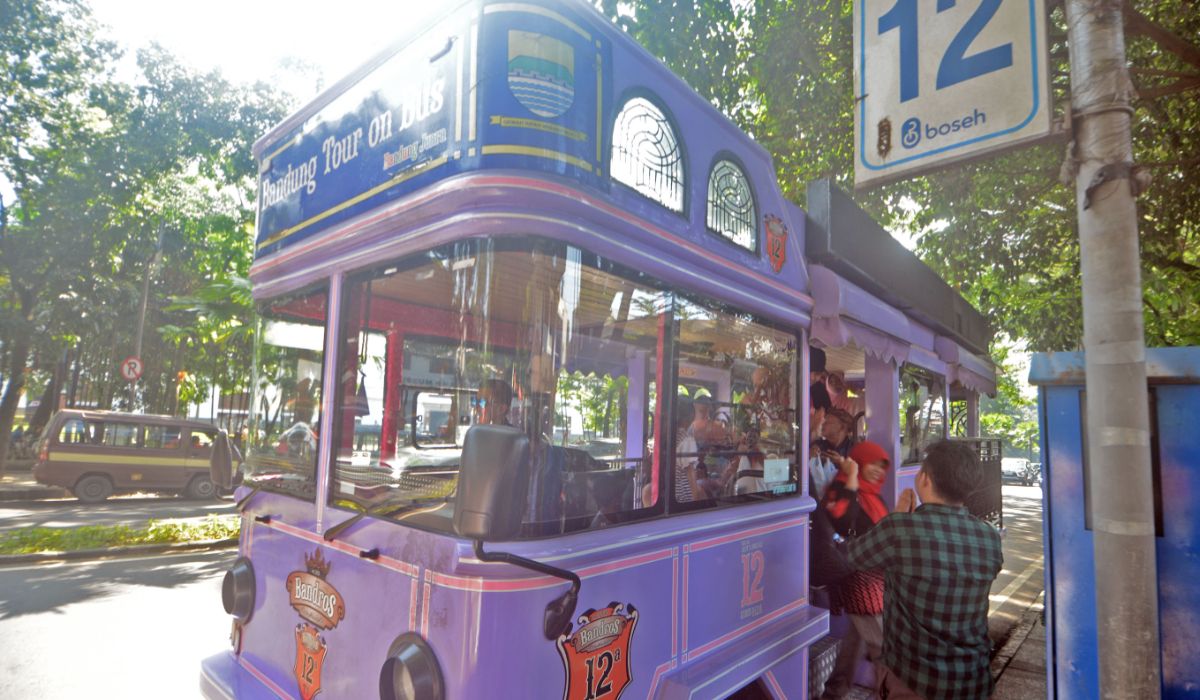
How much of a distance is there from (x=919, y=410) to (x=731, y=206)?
457cm

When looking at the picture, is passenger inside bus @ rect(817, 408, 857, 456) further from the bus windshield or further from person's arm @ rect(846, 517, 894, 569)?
person's arm @ rect(846, 517, 894, 569)

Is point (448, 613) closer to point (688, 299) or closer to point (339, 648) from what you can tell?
point (339, 648)

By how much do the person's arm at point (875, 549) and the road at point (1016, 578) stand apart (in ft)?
12.8

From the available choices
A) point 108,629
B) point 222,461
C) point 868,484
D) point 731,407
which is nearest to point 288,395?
point 222,461

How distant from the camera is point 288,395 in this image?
2.83 metres

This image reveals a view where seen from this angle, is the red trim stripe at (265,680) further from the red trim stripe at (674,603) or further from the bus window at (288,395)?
the red trim stripe at (674,603)

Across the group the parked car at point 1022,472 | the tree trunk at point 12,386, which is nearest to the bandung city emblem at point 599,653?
the tree trunk at point 12,386

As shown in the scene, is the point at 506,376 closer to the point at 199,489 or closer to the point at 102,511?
the point at 102,511

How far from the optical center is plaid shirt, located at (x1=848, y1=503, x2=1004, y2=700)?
2.38 meters

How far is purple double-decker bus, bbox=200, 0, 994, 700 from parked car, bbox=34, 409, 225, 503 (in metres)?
13.0

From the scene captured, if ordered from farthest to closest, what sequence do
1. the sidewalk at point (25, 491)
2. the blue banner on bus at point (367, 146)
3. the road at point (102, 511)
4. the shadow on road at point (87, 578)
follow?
the sidewalk at point (25, 491)
the road at point (102, 511)
the shadow on road at point (87, 578)
the blue banner on bus at point (367, 146)

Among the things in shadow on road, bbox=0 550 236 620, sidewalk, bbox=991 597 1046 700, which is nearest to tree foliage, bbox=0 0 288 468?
shadow on road, bbox=0 550 236 620

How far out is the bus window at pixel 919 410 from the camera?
5961 millimetres

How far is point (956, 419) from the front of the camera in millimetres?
9914
